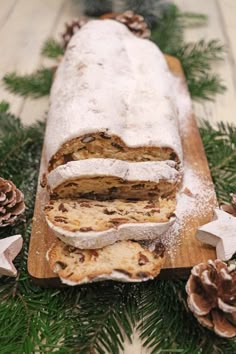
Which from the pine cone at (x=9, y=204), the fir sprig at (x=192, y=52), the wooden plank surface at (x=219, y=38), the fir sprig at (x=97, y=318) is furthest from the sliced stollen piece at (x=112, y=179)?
the fir sprig at (x=192, y=52)

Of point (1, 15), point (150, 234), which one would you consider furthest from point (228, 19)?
point (150, 234)

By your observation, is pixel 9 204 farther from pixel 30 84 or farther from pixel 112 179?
pixel 30 84

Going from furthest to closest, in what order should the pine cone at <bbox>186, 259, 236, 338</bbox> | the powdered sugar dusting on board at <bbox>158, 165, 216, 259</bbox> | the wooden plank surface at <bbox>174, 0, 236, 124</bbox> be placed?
the wooden plank surface at <bbox>174, 0, 236, 124</bbox>, the powdered sugar dusting on board at <bbox>158, 165, 216, 259</bbox>, the pine cone at <bbox>186, 259, 236, 338</bbox>

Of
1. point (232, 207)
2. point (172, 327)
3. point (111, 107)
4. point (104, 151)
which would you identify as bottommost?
point (172, 327)

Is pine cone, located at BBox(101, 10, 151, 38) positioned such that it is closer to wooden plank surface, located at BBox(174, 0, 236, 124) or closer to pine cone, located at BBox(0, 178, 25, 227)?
wooden plank surface, located at BBox(174, 0, 236, 124)

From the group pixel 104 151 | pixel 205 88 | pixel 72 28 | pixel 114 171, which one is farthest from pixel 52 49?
pixel 114 171

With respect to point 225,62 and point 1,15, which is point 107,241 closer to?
point 225,62

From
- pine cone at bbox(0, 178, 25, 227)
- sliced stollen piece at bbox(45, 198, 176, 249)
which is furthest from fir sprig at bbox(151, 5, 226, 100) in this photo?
pine cone at bbox(0, 178, 25, 227)
